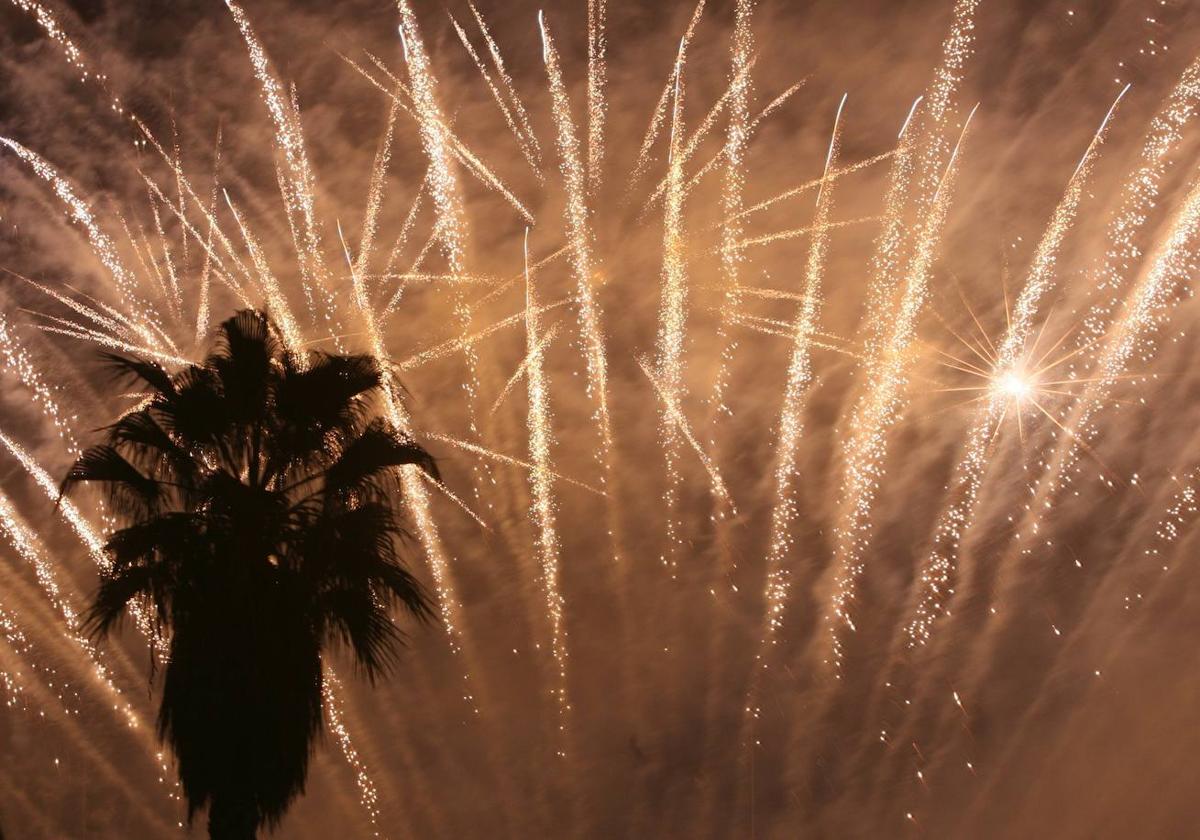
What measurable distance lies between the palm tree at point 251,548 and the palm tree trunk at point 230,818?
1 cm

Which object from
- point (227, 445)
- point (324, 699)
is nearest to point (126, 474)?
point (227, 445)

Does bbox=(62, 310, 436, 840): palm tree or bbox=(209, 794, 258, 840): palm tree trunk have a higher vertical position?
bbox=(62, 310, 436, 840): palm tree

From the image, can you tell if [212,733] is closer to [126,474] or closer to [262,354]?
[126,474]

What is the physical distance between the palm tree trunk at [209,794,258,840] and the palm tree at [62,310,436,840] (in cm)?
1

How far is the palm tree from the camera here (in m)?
11.1

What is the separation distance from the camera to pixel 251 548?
11695 millimetres

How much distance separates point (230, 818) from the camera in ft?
36.3

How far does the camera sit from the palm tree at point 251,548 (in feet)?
36.5

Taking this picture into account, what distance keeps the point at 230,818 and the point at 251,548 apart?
2.29 meters

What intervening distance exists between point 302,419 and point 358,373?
27.5 inches

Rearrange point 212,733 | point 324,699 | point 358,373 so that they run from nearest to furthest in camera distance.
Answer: point 212,733
point 324,699
point 358,373

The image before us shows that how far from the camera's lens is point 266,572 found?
1169 centimetres

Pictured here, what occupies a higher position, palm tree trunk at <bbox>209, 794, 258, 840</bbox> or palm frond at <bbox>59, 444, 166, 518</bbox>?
palm frond at <bbox>59, 444, 166, 518</bbox>

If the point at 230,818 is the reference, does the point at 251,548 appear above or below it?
above
